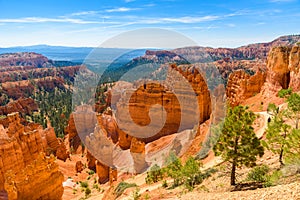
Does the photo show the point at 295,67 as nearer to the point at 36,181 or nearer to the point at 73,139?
the point at 36,181

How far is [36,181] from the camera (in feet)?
64.0

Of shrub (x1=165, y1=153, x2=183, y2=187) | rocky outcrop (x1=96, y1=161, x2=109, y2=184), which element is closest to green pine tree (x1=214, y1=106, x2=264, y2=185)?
shrub (x1=165, y1=153, x2=183, y2=187)

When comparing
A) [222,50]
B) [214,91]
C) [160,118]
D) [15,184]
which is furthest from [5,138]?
[222,50]

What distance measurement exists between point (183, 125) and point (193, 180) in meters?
17.0

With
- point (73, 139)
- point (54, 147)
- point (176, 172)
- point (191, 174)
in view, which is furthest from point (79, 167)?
point (191, 174)

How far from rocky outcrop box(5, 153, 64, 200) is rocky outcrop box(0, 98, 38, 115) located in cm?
4969

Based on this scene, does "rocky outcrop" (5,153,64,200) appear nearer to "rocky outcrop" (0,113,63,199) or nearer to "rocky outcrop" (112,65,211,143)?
"rocky outcrop" (0,113,63,199)

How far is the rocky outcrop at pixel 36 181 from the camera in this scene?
60.1 ft

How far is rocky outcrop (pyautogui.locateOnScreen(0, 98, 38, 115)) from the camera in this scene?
217 feet

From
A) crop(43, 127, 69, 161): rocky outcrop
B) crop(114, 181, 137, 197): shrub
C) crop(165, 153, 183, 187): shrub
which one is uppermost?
crop(165, 153, 183, 187): shrub

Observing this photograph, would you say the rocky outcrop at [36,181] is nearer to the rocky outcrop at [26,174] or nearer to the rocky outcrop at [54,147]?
the rocky outcrop at [26,174]

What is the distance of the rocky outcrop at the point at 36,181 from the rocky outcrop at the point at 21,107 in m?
49.7

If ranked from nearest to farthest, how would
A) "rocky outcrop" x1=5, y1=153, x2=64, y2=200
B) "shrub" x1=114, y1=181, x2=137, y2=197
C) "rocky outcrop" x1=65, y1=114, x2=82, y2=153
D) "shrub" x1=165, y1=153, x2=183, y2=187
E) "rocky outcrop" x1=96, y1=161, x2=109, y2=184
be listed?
"shrub" x1=165, y1=153, x2=183, y2=187
"rocky outcrop" x1=5, y1=153, x2=64, y2=200
"shrub" x1=114, y1=181, x2=137, y2=197
"rocky outcrop" x1=96, y1=161, x2=109, y2=184
"rocky outcrop" x1=65, y1=114, x2=82, y2=153

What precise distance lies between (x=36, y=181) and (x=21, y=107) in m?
59.8
